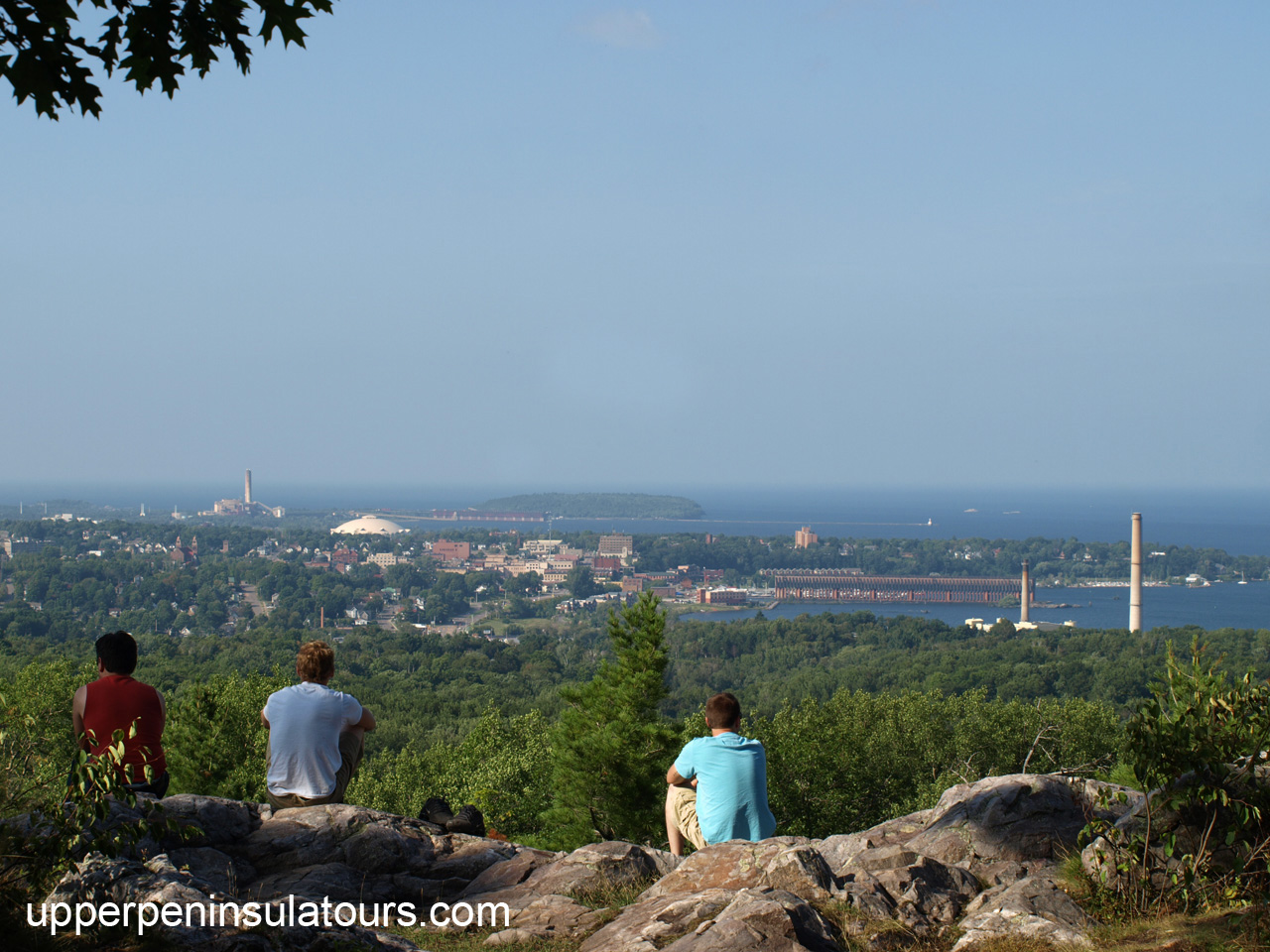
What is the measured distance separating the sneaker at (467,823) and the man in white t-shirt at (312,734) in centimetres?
70

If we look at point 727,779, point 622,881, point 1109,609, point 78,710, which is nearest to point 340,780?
point 78,710

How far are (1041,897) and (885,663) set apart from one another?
5438cm

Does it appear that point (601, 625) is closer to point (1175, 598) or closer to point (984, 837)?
point (1175, 598)

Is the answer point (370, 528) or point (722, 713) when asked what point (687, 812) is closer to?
point (722, 713)

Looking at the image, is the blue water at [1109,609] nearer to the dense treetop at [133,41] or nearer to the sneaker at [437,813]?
the sneaker at [437,813]

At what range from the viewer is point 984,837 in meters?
5.05

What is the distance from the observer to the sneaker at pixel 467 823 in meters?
5.67

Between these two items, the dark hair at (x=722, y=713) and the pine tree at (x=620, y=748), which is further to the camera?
the pine tree at (x=620, y=748)

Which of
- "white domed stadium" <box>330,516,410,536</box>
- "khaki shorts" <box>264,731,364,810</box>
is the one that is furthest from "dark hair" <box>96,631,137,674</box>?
Result: "white domed stadium" <box>330,516,410,536</box>

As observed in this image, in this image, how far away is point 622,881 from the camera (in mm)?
4602

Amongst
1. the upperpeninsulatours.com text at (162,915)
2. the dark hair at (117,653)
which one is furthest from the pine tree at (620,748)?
the upperpeninsulatours.com text at (162,915)

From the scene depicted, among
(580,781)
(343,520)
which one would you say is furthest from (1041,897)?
(343,520)

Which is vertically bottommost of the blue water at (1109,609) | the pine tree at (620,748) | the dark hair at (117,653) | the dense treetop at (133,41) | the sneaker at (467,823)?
the blue water at (1109,609)

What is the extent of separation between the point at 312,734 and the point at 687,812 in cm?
203
